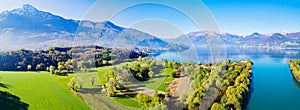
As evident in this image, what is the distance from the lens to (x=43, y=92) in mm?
14945

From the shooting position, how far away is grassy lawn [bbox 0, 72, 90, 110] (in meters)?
12.2

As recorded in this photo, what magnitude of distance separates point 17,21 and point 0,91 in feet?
321

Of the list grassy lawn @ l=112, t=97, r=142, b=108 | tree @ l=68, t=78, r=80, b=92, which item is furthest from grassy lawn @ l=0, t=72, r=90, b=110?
grassy lawn @ l=112, t=97, r=142, b=108

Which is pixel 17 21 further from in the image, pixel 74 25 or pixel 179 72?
pixel 179 72

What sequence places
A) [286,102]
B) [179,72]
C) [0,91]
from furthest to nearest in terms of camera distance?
[179,72] < [286,102] < [0,91]

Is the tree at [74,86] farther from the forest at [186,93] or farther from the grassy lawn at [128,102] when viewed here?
the grassy lawn at [128,102]

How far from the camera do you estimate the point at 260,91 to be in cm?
1819

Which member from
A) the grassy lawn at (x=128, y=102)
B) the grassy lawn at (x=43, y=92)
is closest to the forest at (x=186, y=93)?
the grassy lawn at (x=128, y=102)

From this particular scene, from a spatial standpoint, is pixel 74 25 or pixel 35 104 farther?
pixel 74 25

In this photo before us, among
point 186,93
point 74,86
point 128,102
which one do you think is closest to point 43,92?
point 74,86

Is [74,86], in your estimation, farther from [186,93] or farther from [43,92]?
[186,93]

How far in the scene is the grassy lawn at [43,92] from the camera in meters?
12.2

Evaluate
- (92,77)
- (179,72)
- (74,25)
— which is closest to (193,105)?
(92,77)

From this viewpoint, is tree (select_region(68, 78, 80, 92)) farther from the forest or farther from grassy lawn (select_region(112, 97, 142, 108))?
grassy lawn (select_region(112, 97, 142, 108))
